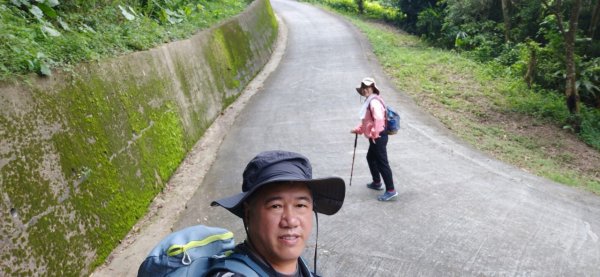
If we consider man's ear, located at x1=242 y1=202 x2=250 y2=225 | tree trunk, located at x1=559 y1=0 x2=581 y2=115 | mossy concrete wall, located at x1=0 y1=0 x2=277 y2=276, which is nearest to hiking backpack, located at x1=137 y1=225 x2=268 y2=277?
man's ear, located at x1=242 y1=202 x2=250 y2=225

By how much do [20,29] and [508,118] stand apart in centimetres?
1011

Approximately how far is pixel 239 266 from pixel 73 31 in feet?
18.2

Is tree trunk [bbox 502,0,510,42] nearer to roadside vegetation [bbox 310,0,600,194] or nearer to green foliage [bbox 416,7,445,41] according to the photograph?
roadside vegetation [bbox 310,0,600,194]

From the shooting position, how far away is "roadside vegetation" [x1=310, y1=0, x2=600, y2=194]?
912cm

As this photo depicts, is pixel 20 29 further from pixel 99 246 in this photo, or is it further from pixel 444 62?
pixel 444 62

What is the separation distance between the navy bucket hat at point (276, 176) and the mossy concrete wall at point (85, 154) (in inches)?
96.4

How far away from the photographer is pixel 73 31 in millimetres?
6199

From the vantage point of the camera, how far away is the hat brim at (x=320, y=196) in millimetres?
1975

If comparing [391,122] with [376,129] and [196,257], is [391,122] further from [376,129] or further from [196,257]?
[196,257]

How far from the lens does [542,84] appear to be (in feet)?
46.0

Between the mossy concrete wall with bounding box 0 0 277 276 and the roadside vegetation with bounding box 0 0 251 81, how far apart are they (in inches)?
7.0

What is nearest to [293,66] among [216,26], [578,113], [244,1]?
[216,26]

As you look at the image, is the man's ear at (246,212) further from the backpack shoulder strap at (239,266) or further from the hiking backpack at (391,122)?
the hiking backpack at (391,122)

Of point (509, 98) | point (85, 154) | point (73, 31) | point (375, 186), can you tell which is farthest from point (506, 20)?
point (85, 154)
